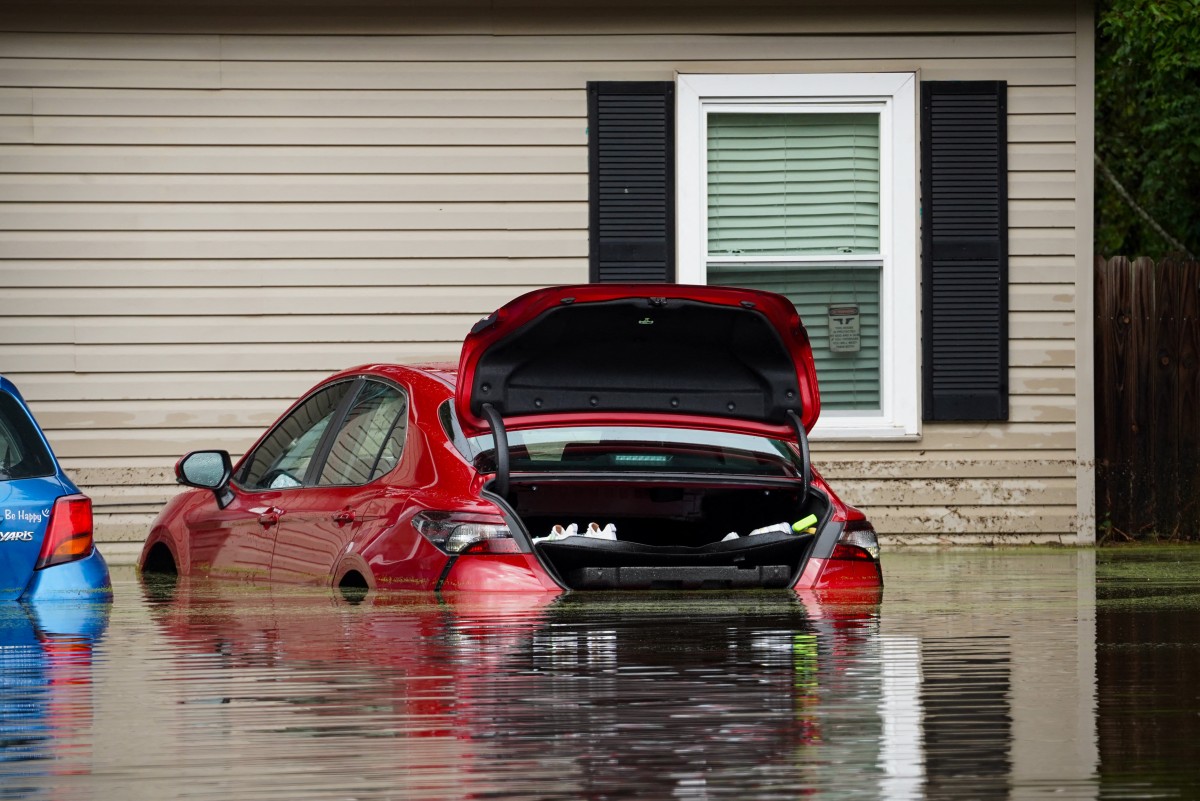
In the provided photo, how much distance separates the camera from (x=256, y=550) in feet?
22.8

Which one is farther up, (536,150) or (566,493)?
(536,150)

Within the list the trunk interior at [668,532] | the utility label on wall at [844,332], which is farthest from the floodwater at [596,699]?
the utility label on wall at [844,332]

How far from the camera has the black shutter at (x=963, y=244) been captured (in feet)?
38.5

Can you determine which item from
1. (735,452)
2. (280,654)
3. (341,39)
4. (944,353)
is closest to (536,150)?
(341,39)

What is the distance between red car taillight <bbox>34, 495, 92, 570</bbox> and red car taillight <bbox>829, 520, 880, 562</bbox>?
2568 mm

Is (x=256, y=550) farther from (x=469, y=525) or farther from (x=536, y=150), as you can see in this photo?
(x=536, y=150)

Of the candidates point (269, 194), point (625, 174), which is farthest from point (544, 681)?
point (269, 194)

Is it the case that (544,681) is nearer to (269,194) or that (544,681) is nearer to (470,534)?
(470,534)

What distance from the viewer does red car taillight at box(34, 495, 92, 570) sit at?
254 inches

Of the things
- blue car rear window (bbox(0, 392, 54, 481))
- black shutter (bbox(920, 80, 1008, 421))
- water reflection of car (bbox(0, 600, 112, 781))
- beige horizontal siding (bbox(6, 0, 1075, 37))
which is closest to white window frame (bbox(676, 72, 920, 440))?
black shutter (bbox(920, 80, 1008, 421))

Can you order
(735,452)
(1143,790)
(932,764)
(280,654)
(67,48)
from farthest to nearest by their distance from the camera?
(67,48) < (735,452) < (280,654) < (932,764) < (1143,790)

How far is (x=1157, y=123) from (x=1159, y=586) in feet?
32.8

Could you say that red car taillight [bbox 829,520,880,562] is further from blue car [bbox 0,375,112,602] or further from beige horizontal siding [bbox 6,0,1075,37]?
beige horizontal siding [bbox 6,0,1075,37]

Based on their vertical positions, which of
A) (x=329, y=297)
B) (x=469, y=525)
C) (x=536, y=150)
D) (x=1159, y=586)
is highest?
(x=536, y=150)
